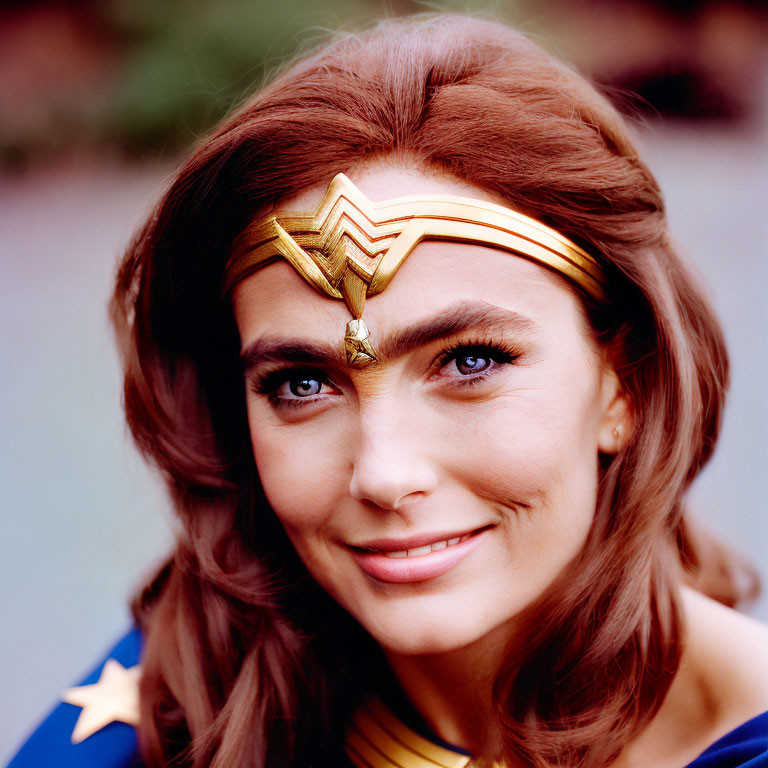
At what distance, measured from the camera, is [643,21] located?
8.79 ft

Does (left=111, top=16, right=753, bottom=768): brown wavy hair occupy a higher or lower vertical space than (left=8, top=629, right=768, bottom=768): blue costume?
higher

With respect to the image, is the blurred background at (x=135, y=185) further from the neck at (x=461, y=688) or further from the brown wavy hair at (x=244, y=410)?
the neck at (x=461, y=688)

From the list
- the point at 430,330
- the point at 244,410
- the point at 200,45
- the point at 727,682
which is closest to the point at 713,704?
the point at 727,682

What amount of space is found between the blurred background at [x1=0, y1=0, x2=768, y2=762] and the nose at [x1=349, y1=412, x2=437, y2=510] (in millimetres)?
836

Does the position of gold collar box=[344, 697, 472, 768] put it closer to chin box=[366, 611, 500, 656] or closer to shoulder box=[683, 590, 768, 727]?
chin box=[366, 611, 500, 656]

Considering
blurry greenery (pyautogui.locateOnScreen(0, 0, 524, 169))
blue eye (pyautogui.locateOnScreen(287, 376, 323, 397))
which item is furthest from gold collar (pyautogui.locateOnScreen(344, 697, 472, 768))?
blurry greenery (pyautogui.locateOnScreen(0, 0, 524, 169))

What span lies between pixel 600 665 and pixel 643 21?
6.39ft

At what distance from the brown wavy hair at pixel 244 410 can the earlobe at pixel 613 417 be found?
1.0 inches

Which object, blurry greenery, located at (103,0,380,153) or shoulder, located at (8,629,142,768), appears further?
blurry greenery, located at (103,0,380,153)

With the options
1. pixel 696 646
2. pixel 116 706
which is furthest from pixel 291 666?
pixel 696 646

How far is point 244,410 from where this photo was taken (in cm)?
217

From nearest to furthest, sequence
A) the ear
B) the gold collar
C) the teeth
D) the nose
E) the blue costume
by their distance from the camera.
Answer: the nose < the teeth < the ear < the gold collar < the blue costume

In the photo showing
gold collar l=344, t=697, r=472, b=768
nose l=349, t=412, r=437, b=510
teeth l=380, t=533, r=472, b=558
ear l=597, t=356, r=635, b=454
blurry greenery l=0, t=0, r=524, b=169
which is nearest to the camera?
nose l=349, t=412, r=437, b=510

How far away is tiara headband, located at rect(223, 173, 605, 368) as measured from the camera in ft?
5.20
